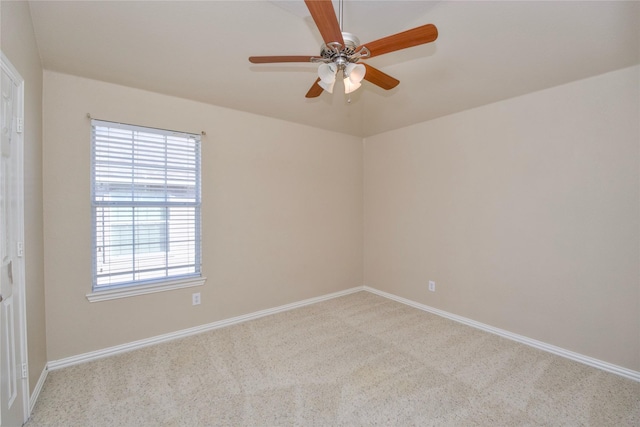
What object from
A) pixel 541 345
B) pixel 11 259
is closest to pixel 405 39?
pixel 11 259

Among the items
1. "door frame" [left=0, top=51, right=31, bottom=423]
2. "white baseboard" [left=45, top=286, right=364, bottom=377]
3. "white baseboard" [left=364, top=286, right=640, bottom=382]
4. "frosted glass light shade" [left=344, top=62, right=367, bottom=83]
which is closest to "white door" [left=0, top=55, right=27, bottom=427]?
"door frame" [left=0, top=51, right=31, bottom=423]

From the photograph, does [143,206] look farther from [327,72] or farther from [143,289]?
[327,72]

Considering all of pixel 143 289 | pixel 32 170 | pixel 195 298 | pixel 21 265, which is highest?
pixel 32 170

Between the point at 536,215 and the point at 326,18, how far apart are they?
103 inches

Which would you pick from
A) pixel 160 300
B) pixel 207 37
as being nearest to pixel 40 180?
pixel 160 300

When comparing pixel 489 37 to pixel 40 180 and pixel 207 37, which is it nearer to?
pixel 207 37

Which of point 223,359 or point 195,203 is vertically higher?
point 195,203

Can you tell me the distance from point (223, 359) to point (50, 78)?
2717 mm

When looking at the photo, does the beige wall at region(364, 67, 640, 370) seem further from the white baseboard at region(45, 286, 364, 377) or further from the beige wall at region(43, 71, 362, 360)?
the white baseboard at region(45, 286, 364, 377)

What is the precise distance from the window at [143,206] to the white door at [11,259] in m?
0.79

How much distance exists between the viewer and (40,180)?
2229 millimetres

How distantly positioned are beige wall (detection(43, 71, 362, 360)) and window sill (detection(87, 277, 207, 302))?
0.05m

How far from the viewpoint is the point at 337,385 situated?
2.18 meters

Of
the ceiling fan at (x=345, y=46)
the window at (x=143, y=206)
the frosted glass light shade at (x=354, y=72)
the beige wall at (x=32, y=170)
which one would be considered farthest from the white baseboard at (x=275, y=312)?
the frosted glass light shade at (x=354, y=72)
